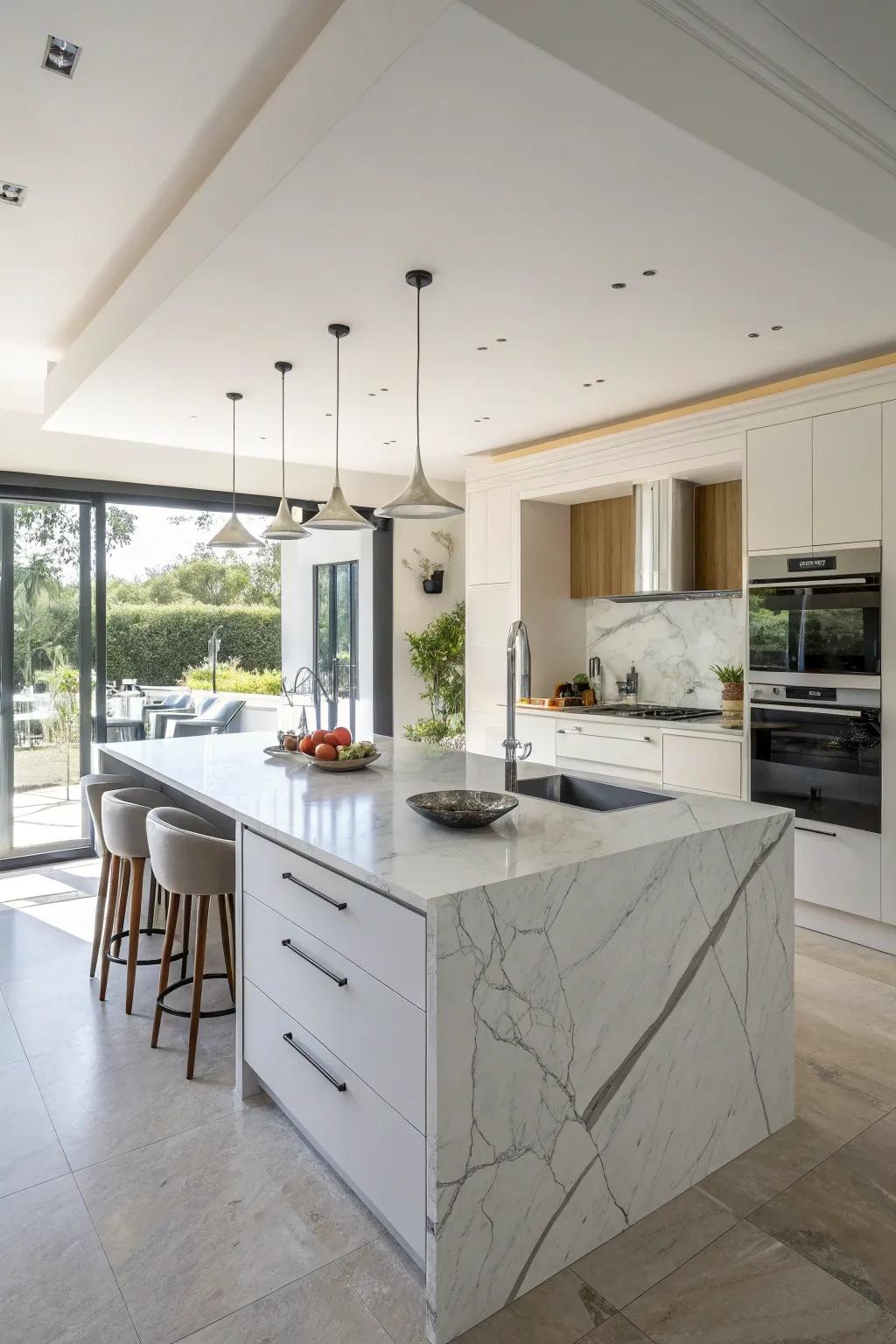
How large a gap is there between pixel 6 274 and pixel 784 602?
3.71 m

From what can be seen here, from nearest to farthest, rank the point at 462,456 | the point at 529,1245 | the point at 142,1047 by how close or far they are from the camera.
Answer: the point at 529,1245 → the point at 142,1047 → the point at 462,456

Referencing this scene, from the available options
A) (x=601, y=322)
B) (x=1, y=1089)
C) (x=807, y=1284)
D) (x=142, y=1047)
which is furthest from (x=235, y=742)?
(x=807, y=1284)

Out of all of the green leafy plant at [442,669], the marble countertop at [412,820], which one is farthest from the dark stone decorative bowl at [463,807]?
the green leafy plant at [442,669]

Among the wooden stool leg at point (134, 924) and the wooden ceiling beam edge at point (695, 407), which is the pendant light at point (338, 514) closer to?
the wooden stool leg at point (134, 924)

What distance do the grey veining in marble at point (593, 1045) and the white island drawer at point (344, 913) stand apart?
12 cm

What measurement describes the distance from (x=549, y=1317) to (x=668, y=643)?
4116 mm

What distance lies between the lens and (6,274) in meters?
3.49

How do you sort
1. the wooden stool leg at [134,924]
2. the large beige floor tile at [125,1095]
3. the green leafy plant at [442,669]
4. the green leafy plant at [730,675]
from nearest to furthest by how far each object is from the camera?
the large beige floor tile at [125,1095], the wooden stool leg at [134,924], the green leafy plant at [730,675], the green leafy plant at [442,669]

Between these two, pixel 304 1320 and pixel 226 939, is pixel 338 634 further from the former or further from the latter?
pixel 304 1320

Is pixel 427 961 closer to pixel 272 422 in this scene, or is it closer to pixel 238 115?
pixel 238 115

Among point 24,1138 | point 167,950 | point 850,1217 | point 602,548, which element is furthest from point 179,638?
point 850,1217

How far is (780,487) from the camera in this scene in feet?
13.3

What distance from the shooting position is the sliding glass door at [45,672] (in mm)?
5078

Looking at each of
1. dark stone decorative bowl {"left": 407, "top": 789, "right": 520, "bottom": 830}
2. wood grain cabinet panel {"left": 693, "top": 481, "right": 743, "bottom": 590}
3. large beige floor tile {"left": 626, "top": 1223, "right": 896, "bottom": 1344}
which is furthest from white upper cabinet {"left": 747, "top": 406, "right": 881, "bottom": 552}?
large beige floor tile {"left": 626, "top": 1223, "right": 896, "bottom": 1344}
